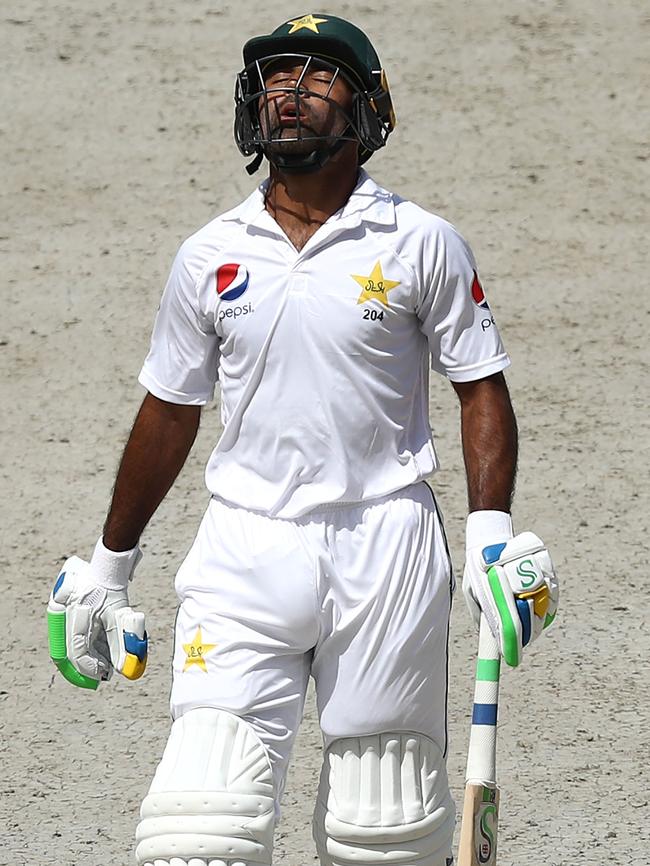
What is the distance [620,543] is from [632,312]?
2.56 metres

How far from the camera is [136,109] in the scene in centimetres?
1247

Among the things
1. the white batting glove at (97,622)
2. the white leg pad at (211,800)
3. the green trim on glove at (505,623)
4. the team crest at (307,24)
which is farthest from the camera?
the white batting glove at (97,622)

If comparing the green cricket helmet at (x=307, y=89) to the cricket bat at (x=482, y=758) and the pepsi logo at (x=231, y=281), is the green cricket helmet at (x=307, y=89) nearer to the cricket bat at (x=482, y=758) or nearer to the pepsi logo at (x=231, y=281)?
the pepsi logo at (x=231, y=281)

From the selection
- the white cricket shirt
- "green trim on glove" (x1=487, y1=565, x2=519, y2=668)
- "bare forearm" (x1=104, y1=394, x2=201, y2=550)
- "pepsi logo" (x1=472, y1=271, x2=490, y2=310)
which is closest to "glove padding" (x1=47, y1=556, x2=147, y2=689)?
"bare forearm" (x1=104, y1=394, x2=201, y2=550)

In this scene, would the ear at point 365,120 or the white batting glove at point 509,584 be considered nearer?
the white batting glove at point 509,584

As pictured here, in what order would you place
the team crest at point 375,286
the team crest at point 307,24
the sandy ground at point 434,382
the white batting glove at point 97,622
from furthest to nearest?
1. the sandy ground at point 434,382
2. the white batting glove at point 97,622
3. the team crest at point 307,24
4. the team crest at point 375,286

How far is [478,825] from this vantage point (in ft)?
13.0

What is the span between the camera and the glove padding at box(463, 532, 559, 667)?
3.83 metres

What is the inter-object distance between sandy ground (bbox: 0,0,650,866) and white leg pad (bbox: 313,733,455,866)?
5.29 ft

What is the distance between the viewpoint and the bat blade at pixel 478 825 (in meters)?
3.92

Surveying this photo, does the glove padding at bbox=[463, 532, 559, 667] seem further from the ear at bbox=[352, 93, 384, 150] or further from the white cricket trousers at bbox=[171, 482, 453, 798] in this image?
the ear at bbox=[352, 93, 384, 150]

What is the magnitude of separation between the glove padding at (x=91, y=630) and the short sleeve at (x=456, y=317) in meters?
1.00

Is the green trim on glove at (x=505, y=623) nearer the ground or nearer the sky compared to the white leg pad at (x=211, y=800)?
nearer the sky

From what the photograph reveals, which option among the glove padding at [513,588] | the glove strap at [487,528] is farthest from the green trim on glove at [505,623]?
the glove strap at [487,528]
